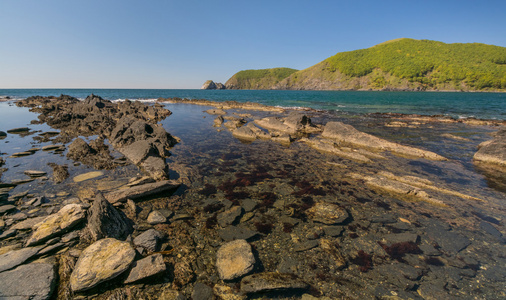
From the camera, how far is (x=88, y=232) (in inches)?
247

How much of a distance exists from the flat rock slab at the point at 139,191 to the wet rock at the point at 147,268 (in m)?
4.12

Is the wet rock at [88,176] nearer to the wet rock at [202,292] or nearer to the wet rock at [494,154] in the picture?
the wet rock at [202,292]

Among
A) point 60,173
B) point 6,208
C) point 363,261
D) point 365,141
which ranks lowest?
point 363,261

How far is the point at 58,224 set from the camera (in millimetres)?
6262

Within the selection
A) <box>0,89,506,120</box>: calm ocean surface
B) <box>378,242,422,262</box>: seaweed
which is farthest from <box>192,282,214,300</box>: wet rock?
<box>0,89,506,120</box>: calm ocean surface

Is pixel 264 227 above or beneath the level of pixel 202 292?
above

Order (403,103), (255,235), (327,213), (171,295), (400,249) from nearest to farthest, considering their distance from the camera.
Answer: (171,295) → (400,249) → (255,235) → (327,213) → (403,103)

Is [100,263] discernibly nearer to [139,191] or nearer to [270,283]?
[139,191]

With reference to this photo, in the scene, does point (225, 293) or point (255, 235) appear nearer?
point (225, 293)

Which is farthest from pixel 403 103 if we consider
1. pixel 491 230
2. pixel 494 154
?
pixel 491 230

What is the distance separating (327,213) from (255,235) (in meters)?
3.24

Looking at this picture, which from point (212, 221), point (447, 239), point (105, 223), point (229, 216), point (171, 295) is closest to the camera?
point (171, 295)

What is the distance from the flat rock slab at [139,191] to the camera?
8.23 meters

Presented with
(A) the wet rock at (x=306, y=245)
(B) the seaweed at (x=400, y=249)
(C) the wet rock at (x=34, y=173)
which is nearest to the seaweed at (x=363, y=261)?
(B) the seaweed at (x=400, y=249)
